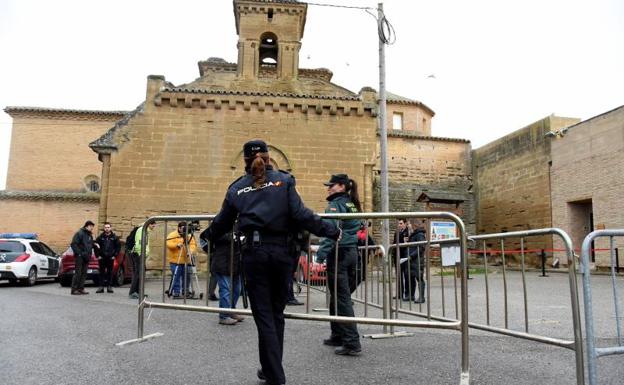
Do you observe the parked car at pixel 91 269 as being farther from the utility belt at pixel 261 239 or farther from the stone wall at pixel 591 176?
the stone wall at pixel 591 176

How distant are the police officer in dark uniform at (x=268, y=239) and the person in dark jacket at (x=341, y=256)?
114cm

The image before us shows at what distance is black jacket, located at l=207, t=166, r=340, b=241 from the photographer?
3846 mm

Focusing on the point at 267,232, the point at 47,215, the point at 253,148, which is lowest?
the point at 267,232

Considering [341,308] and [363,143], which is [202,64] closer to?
[363,143]

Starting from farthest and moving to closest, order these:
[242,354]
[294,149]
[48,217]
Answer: [48,217] → [294,149] → [242,354]

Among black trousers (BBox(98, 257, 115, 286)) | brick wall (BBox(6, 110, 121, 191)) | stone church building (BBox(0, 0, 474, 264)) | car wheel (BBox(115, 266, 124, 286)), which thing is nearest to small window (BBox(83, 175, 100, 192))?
brick wall (BBox(6, 110, 121, 191))

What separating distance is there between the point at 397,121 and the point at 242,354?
109ft

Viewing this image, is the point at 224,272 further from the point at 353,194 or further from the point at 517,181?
the point at 517,181

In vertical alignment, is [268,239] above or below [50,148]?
below

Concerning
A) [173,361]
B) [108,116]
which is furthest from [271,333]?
[108,116]

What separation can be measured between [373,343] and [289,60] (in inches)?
712

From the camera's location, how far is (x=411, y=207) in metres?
29.7

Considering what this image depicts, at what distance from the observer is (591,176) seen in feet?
65.1

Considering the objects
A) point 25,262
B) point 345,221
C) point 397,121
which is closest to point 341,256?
point 345,221
